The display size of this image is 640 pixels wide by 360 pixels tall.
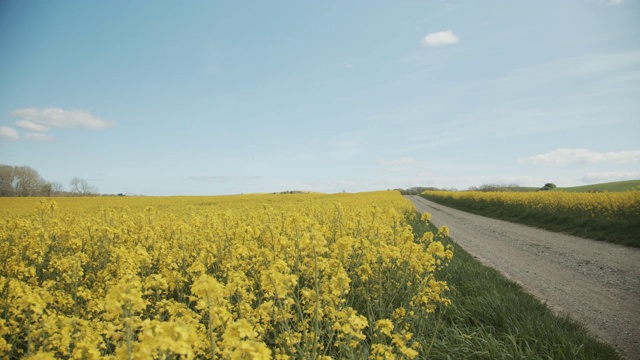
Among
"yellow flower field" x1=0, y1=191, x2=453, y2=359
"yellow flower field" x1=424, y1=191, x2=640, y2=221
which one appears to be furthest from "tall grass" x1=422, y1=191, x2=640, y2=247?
"yellow flower field" x1=0, y1=191, x2=453, y2=359

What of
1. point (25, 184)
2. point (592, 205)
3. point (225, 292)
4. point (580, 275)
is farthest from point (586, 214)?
point (25, 184)

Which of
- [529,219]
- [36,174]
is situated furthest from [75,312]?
[36,174]

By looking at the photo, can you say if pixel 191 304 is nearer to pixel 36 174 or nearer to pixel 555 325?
pixel 555 325

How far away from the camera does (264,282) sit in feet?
10.8

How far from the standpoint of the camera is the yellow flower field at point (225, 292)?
8.64 feet

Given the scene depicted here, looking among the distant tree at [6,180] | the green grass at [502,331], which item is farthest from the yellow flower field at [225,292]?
the distant tree at [6,180]

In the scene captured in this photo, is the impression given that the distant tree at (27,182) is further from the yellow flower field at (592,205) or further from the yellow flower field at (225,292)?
the yellow flower field at (592,205)

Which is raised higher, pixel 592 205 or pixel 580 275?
pixel 592 205

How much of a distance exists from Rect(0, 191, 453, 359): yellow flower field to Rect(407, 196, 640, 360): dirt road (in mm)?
3271

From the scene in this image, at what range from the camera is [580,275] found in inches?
371

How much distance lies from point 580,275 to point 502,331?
18.0 ft

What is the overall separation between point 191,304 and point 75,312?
1.71 metres

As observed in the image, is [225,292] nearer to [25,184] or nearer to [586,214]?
[586,214]

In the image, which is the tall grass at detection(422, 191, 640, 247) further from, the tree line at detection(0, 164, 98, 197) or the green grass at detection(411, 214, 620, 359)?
the tree line at detection(0, 164, 98, 197)
